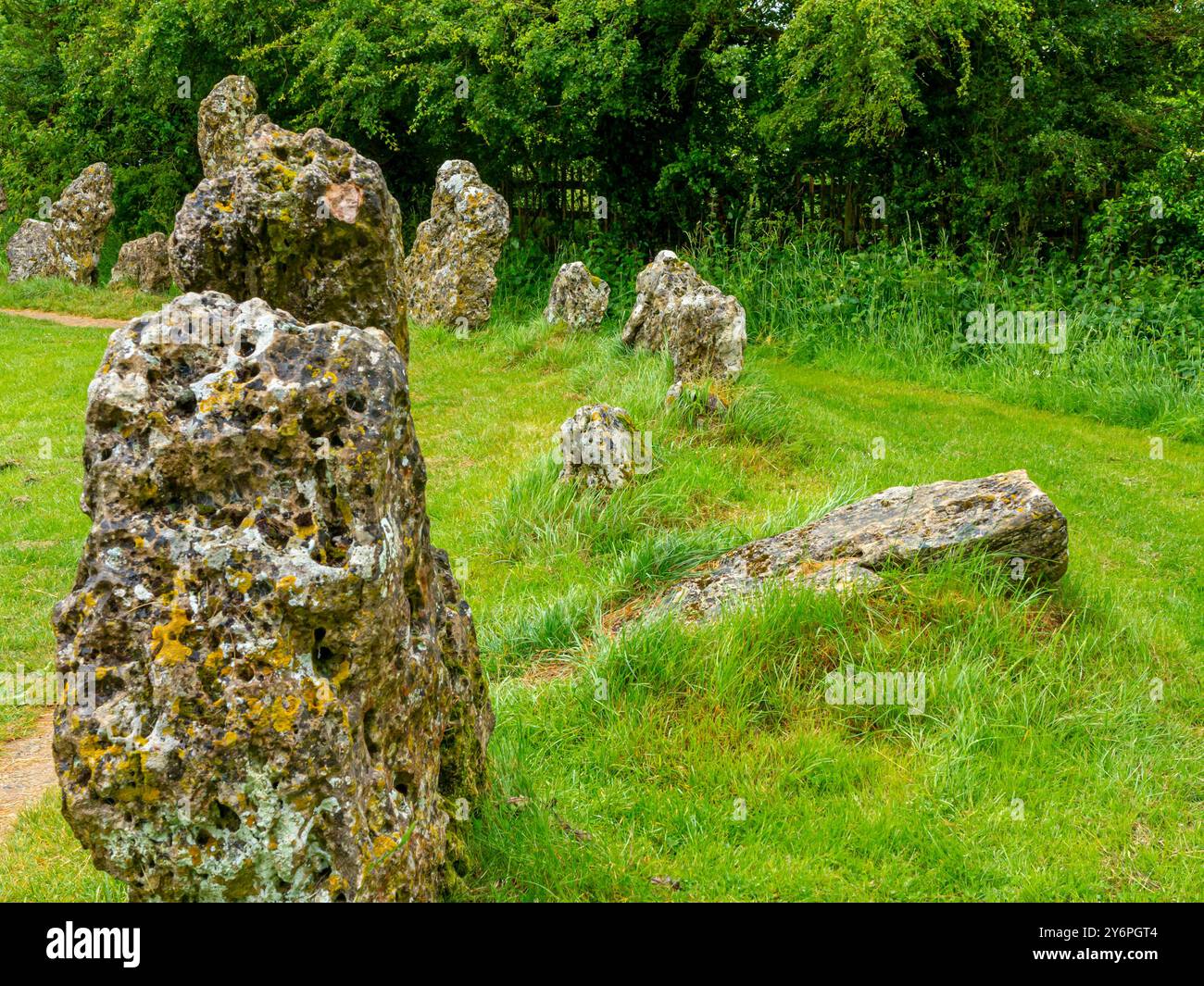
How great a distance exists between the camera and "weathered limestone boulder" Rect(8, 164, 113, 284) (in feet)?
57.0

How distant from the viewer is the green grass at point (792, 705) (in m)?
3.84

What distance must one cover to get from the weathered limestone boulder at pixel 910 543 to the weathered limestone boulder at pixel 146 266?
44.2 feet

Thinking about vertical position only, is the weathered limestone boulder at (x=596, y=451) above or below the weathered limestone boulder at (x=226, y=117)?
below

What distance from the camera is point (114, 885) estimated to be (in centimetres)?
354

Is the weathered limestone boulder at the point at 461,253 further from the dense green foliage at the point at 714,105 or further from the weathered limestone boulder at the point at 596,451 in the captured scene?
the weathered limestone boulder at the point at 596,451

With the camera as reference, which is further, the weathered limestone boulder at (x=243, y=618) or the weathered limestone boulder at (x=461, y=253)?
the weathered limestone boulder at (x=461, y=253)

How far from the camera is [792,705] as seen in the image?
15.8 feet

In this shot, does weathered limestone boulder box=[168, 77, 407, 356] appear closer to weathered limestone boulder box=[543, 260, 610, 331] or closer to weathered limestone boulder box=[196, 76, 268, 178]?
weathered limestone boulder box=[543, 260, 610, 331]

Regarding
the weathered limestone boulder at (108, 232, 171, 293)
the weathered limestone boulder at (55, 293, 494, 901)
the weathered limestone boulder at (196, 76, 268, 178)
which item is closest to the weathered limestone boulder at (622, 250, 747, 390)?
the weathered limestone boulder at (55, 293, 494, 901)

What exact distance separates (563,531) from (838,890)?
378 cm

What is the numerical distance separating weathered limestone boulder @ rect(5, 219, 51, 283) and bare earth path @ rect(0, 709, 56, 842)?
1466cm

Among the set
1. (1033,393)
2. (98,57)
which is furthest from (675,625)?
(98,57)

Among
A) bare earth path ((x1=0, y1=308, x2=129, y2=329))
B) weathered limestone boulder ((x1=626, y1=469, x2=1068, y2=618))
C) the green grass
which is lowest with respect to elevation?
the green grass

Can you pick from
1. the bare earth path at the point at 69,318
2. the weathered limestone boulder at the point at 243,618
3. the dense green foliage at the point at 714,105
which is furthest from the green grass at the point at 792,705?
the bare earth path at the point at 69,318
